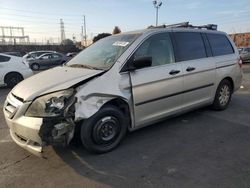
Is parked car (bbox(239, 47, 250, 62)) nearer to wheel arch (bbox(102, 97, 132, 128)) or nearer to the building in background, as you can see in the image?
the building in background

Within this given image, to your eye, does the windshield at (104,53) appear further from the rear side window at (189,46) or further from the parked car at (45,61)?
the parked car at (45,61)

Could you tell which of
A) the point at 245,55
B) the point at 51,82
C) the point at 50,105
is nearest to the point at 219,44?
the point at 51,82

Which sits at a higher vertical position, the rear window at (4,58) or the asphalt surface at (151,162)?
the rear window at (4,58)

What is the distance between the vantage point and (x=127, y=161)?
12.2 ft

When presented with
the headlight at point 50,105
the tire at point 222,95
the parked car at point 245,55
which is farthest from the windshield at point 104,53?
the parked car at point 245,55

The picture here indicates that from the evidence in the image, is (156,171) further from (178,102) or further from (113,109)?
(178,102)

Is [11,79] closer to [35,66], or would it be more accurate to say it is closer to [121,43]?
[121,43]

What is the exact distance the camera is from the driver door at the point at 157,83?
4.17m

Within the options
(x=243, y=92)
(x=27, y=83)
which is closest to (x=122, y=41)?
(x=27, y=83)

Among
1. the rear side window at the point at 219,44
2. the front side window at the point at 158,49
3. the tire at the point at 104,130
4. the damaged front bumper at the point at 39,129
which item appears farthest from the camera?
the rear side window at the point at 219,44

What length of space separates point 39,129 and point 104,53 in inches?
68.6

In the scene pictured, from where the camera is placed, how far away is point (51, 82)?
3.84m

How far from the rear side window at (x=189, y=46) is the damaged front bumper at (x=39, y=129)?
2.34 m

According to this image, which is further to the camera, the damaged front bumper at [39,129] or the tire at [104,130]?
the tire at [104,130]
